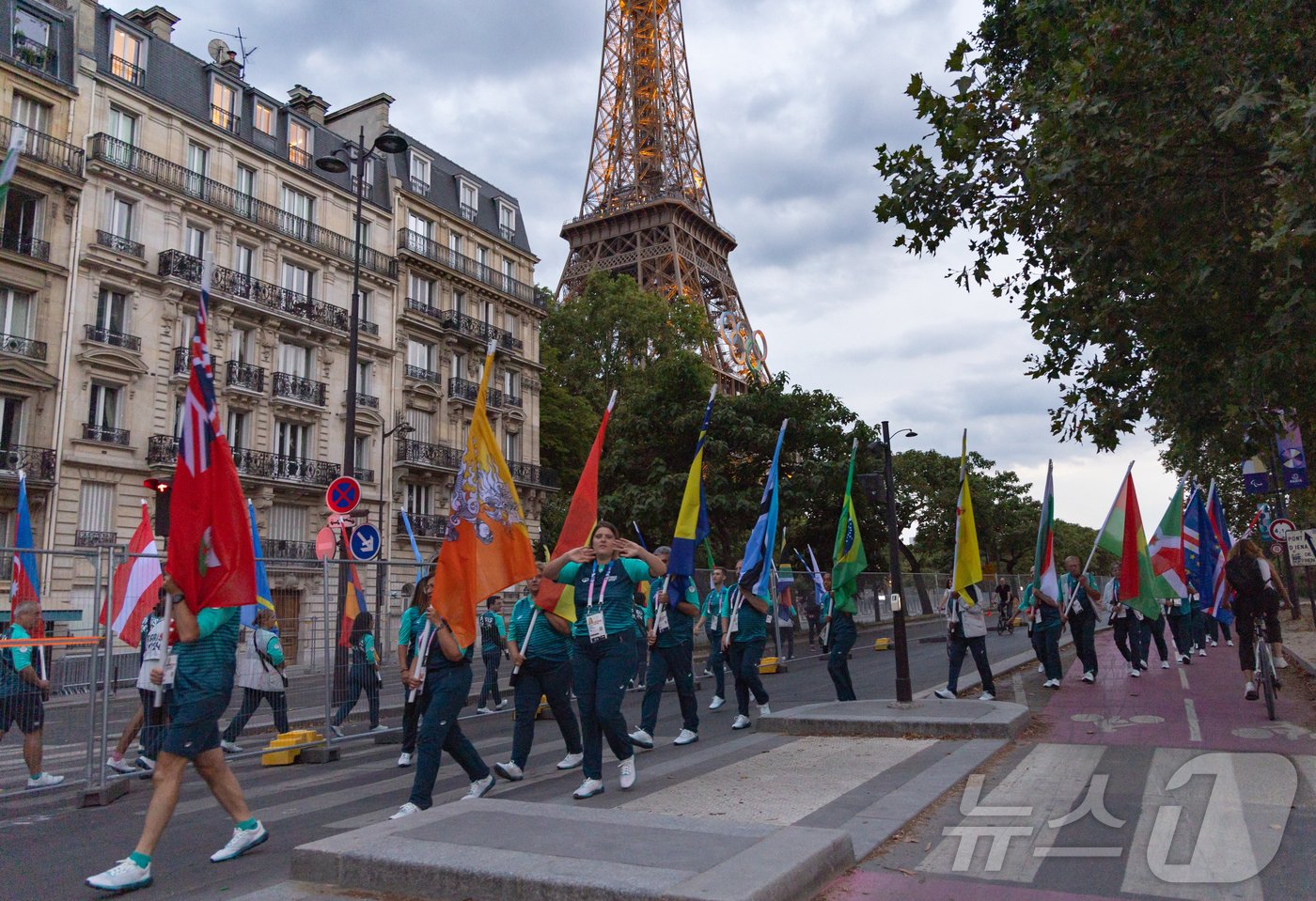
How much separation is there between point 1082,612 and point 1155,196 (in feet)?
22.9

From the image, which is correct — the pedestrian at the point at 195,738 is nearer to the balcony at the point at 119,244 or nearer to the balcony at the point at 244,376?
the balcony at the point at 119,244

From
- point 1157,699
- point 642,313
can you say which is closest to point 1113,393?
point 1157,699

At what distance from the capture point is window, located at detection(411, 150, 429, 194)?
1476 inches

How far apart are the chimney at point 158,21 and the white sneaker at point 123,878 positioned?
31271mm

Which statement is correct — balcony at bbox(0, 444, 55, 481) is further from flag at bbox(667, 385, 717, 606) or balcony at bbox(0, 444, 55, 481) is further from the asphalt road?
flag at bbox(667, 385, 717, 606)

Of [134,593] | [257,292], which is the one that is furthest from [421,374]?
[134,593]

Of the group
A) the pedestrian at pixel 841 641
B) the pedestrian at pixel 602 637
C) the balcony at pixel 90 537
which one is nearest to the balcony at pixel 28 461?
the balcony at pixel 90 537

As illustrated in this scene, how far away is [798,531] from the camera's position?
3778cm

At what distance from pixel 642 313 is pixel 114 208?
26183 mm

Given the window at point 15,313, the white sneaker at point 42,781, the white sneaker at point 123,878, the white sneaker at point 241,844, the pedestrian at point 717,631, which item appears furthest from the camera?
the window at point 15,313

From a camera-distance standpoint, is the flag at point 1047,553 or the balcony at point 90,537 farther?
the balcony at point 90,537

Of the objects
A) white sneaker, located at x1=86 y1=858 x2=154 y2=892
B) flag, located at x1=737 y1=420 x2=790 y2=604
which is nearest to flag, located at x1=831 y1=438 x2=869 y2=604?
flag, located at x1=737 y1=420 x2=790 y2=604

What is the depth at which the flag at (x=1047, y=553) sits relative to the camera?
1262 centimetres

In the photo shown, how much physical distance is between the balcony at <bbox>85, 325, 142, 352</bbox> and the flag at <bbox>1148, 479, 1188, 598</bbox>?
25024 millimetres
